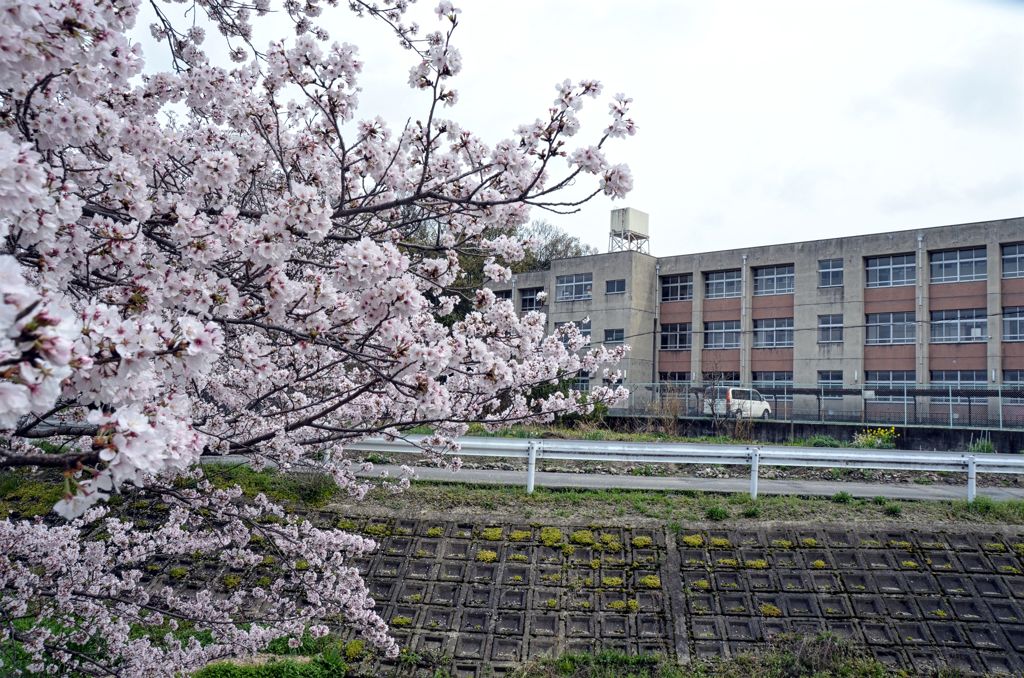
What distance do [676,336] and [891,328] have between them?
1141 cm

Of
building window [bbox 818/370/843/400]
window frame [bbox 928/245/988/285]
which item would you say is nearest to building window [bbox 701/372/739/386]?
building window [bbox 818/370/843/400]

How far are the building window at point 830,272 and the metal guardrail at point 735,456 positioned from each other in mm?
25465

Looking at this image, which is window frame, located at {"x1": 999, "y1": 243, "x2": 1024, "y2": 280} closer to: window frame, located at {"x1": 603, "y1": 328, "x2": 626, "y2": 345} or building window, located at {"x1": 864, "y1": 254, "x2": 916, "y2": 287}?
building window, located at {"x1": 864, "y1": 254, "x2": 916, "y2": 287}

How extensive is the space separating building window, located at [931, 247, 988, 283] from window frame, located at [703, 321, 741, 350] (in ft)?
31.7

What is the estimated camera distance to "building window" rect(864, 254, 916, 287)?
33.0m

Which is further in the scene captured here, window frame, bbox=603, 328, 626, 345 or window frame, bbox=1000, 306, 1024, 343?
window frame, bbox=603, 328, 626, 345

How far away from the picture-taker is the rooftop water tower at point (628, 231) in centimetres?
4209

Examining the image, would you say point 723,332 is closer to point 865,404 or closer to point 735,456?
point 865,404

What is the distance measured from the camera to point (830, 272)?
3528 centimetres

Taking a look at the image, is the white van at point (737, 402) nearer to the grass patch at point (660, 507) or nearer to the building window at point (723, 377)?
the building window at point (723, 377)

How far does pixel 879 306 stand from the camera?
33.7 meters

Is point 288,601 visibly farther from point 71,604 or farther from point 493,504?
point 493,504

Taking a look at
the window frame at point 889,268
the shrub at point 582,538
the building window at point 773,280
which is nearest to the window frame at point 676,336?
the building window at point 773,280

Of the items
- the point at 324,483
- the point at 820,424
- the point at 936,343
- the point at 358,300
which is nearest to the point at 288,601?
the point at 324,483
